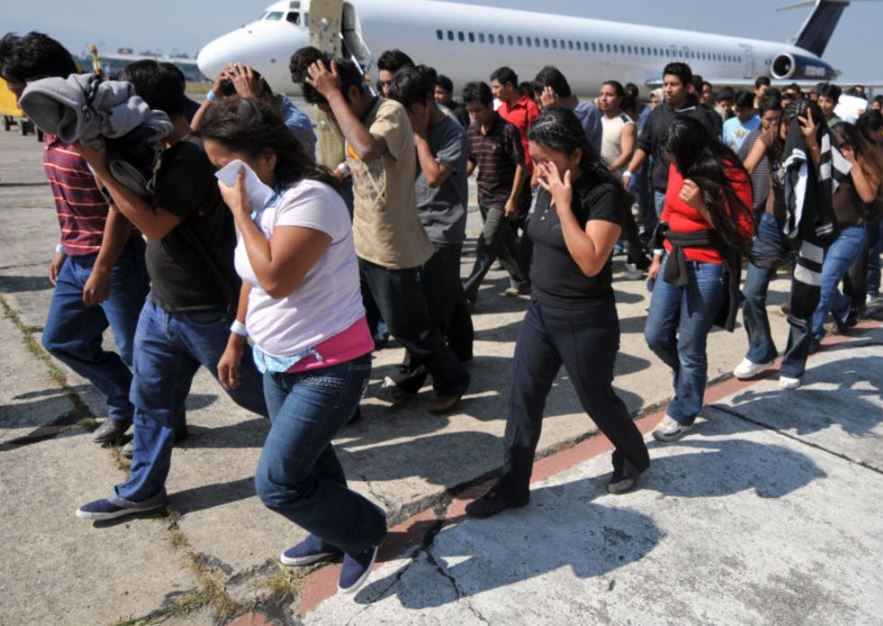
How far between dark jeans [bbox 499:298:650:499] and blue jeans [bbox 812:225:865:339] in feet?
7.35

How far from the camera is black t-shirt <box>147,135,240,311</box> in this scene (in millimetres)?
2428

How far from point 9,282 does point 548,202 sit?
527cm

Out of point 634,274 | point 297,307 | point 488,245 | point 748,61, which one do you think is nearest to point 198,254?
point 297,307

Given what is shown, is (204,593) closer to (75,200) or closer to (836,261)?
(75,200)

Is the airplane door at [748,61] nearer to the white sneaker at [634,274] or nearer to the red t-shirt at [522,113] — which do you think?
the white sneaker at [634,274]

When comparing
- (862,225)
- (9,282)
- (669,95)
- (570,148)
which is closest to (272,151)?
(570,148)

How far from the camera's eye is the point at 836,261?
14.5 ft

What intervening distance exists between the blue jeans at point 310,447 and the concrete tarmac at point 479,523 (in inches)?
13.7

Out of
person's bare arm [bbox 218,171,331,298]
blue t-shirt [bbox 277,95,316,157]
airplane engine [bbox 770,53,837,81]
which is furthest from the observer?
airplane engine [bbox 770,53,837,81]

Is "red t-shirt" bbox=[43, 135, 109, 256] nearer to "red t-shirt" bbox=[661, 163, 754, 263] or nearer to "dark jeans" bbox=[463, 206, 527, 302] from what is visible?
"red t-shirt" bbox=[661, 163, 754, 263]

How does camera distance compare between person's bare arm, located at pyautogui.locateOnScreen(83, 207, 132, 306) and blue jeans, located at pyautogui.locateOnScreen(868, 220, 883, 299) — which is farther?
blue jeans, located at pyautogui.locateOnScreen(868, 220, 883, 299)

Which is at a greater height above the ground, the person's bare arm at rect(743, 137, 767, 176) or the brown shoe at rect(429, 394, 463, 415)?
the person's bare arm at rect(743, 137, 767, 176)

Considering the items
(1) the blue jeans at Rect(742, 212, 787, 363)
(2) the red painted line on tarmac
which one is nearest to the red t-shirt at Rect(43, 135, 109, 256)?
(2) the red painted line on tarmac

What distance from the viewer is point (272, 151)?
2080 mm
